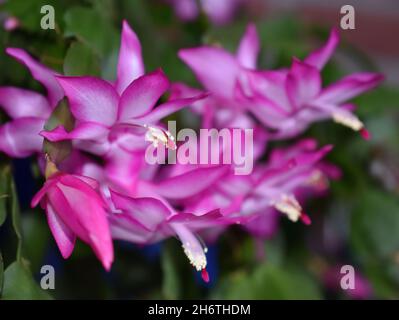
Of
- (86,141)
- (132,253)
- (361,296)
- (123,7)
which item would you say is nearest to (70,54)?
(86,141)

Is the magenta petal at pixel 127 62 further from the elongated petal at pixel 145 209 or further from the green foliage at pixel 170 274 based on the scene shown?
the green foliage at pixel 170 274

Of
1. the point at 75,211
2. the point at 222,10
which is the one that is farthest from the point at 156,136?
the point at 222,10

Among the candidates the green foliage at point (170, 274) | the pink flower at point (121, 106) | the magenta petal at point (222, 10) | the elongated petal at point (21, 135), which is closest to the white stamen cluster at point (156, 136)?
the pink flower at point (121, 106)

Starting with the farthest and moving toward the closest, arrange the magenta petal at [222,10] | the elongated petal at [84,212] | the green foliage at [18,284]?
1. the magenta petal at [222,10]
2. the green foliage at [18,284]
3. the elongated petal at [84,212]

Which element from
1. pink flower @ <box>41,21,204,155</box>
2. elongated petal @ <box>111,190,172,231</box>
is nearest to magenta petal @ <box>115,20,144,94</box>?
pink flower @ <box>41,21,204,155</box>

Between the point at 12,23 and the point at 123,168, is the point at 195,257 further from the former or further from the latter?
the point at 12,23
